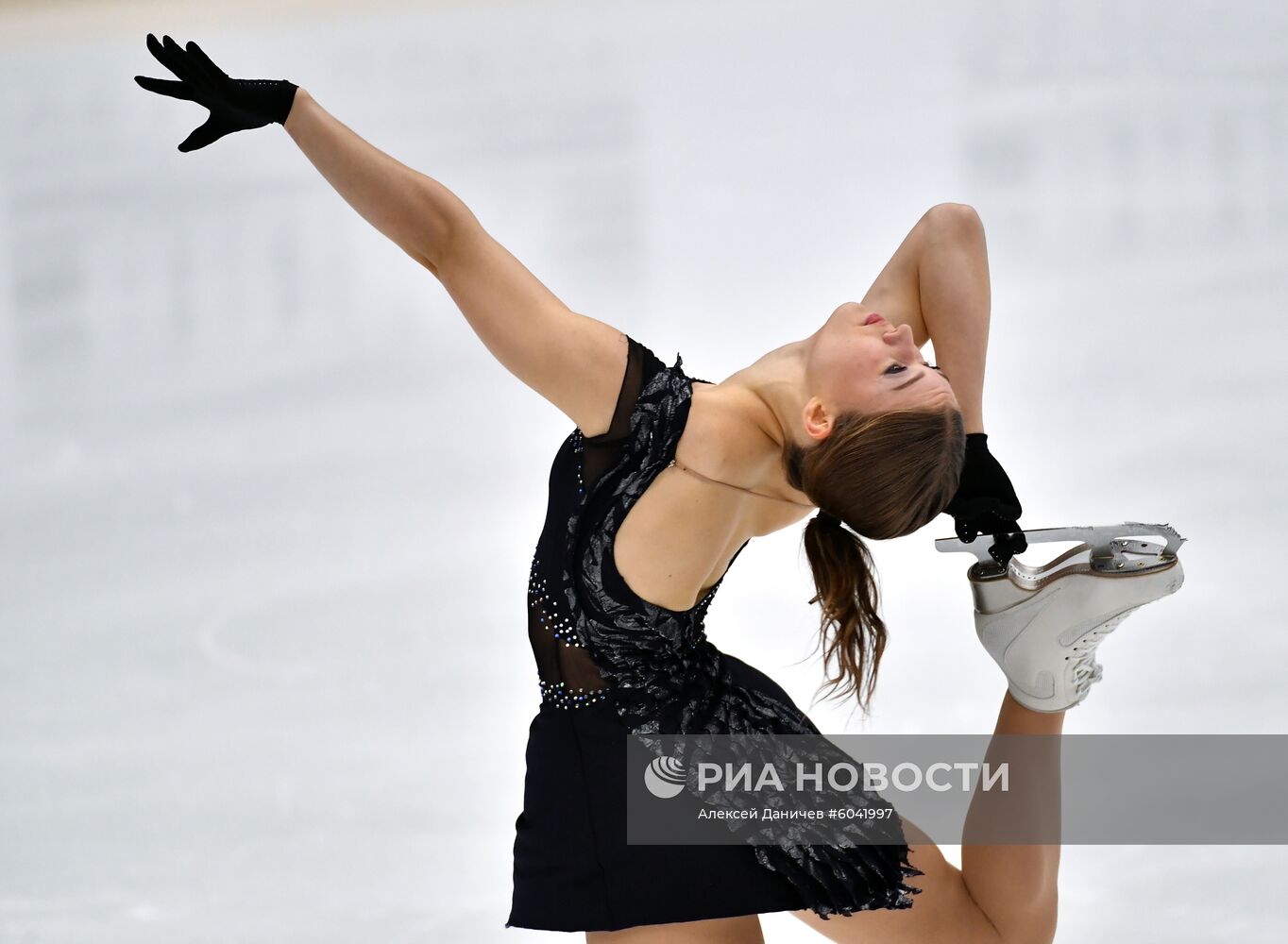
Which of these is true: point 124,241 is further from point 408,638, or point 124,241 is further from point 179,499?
point 408,638

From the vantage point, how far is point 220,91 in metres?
2.05

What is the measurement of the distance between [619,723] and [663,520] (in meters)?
0.31

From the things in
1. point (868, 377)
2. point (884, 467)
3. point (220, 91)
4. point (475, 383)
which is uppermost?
point (475, 383)

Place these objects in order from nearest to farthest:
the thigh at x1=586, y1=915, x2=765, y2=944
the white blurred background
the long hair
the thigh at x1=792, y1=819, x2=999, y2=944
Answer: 1. the long hair
2. the thigh at x1=586, y1=915, x2=765, y2=944
3. the thigh at x1=792, y1=819, x2=999, y2=944
4. the white blurred background

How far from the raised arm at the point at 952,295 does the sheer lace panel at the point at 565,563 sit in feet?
1.84

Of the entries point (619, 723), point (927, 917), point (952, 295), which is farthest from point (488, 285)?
point (927, 917)

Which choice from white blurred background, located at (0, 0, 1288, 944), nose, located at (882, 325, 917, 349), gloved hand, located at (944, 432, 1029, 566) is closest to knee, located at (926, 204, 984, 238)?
gloved hand, located at (944, 432, 1029, 566)

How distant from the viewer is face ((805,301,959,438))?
6.21 feet

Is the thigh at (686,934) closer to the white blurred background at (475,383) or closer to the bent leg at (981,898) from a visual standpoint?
the bent leg at (981,898)

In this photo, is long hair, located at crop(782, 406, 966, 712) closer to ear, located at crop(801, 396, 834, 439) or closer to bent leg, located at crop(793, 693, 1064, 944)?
ear, located at crop(801, 396, 834, 439)

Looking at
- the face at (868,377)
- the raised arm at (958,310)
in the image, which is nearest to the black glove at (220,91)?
the face at (868,377)

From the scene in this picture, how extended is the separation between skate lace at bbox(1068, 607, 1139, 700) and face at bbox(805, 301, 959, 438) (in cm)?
60

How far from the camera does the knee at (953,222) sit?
91.7 inches

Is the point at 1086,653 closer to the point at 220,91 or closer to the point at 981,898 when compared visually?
the point at 981,898
